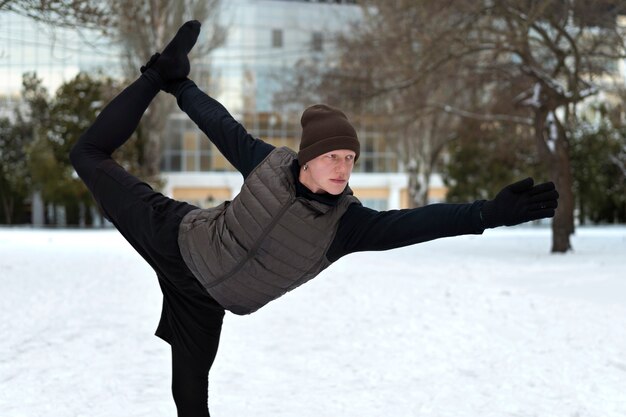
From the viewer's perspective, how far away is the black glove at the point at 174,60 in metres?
3.46

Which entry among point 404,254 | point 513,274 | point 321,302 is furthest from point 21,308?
point 404,254

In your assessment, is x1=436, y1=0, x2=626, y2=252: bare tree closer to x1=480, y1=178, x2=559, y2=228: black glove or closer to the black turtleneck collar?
the black turtleneck collar

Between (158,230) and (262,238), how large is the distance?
48 cm

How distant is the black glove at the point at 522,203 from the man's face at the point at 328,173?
1.96 ft

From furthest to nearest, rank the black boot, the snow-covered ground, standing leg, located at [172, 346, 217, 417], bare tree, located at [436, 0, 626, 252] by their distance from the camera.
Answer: bare tree, located at [436, 0, 626, 252] < the snow-covered ground < the black boot < standing leg, located at [172, 346, 217, 417]

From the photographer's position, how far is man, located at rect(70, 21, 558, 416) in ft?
9.28

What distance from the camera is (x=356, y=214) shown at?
299cm

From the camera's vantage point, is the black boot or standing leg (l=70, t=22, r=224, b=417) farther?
the black boot

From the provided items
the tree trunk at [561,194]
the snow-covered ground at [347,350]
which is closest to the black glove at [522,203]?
the snow-covered ground at [347,350]

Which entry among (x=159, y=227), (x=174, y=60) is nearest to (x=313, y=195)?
(x=159, y=227)

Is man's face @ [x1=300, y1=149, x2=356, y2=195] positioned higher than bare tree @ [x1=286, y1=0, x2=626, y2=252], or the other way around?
Answer: bare tree @ [x1=286, y1=0, x2=626, y2=252]

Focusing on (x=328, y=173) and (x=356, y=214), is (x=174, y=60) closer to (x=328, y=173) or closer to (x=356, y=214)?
(x=328, y=173)

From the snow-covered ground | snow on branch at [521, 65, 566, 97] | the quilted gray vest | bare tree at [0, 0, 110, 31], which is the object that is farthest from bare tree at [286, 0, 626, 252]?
the quilted gray vest

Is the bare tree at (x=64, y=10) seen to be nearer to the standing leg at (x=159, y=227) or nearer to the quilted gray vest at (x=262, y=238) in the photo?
the standing leg at (x=159, y=227)
